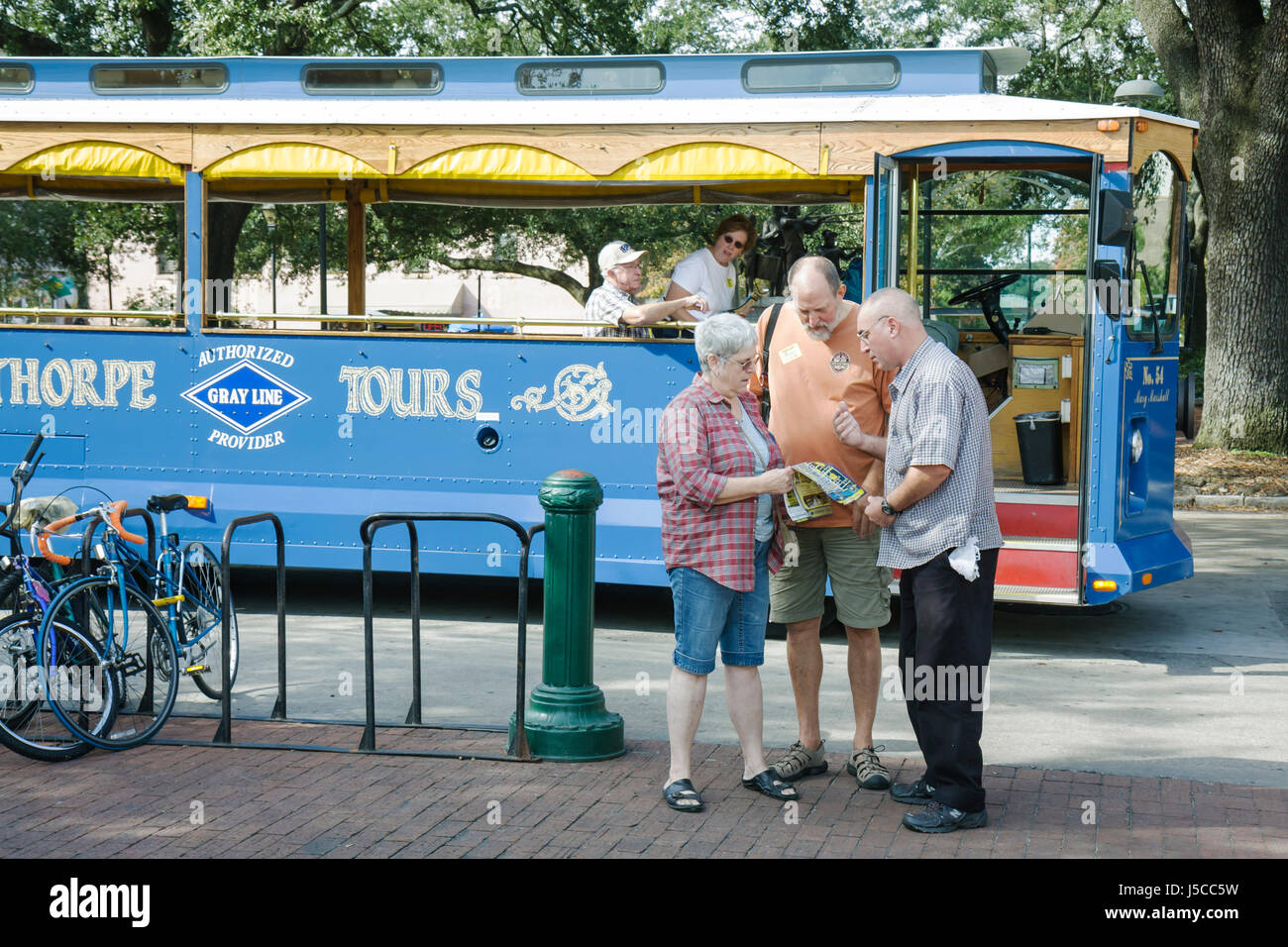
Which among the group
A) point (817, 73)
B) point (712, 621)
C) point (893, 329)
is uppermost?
point (817, 73)

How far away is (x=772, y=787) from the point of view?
5043 mm

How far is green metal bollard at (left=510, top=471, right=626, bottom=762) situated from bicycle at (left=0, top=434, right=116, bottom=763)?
1.73m

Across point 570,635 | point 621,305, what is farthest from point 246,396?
point 570,635

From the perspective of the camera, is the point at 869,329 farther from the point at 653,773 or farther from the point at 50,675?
the point at 50,675

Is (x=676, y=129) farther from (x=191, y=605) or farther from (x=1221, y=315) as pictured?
(x=1221, y=315)

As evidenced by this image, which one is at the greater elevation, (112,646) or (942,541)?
(942,541)

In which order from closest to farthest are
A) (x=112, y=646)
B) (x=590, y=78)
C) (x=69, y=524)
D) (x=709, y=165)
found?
(x=112, y=646)
(x=69, y=524)
(x=709, y=165)
(x=590, y=78)

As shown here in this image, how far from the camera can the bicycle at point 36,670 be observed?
5.47 m

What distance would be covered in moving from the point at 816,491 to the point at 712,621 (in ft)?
2.15

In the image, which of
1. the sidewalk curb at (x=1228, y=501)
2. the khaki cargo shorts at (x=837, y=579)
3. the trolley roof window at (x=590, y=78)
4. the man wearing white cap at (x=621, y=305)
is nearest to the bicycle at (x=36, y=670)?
the khaki cargo shorts at (x=837, y=579)

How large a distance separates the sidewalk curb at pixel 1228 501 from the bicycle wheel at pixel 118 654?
1107 centimetres

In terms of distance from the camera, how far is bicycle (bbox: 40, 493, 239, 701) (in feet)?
20.7

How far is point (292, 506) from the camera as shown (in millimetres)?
8516

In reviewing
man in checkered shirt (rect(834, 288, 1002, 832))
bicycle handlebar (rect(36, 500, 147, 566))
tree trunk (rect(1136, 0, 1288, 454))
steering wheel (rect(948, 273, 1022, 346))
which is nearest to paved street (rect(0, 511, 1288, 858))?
man in checkered shirt (rect(834, 288, 1002, 832))
